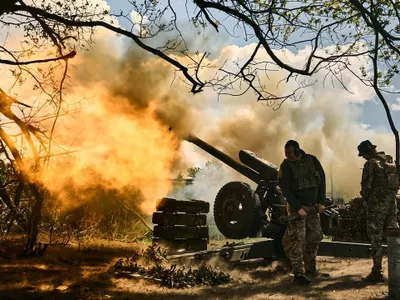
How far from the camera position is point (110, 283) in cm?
568

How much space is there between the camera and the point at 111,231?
11.6 metres

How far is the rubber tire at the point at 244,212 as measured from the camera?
31.7ft

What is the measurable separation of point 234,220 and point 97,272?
4684 millimetres

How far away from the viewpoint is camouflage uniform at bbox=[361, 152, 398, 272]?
651 centimetres

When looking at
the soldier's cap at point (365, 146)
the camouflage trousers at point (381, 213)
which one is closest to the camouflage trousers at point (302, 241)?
the camouflage trousers at point (381, 213)

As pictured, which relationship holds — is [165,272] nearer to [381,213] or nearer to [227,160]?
[381,213]

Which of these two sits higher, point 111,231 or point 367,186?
point 367,186

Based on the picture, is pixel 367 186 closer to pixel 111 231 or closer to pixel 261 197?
pixel 261 197

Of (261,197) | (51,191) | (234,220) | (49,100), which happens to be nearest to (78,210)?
(51,191)

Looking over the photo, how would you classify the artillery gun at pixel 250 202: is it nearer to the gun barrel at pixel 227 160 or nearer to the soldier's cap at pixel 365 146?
the gun barrel at pixel 227 160

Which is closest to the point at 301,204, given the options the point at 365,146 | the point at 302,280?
the point at 302,280

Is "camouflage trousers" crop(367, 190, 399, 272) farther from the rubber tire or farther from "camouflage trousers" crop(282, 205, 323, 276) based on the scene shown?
the rubber tire

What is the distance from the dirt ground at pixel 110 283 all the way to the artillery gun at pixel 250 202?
2194mm

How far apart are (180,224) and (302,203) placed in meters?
2.97
